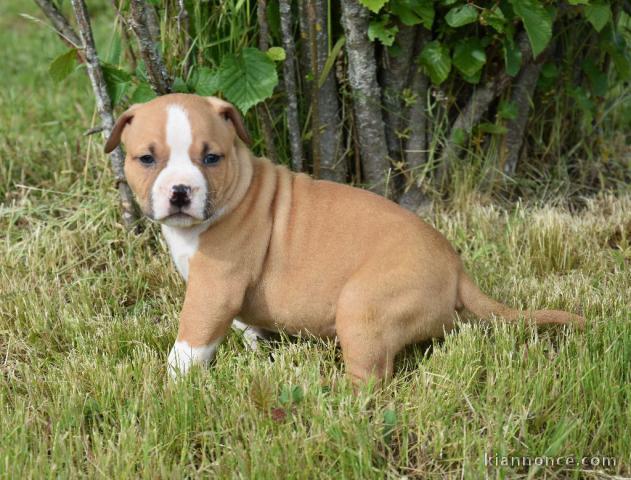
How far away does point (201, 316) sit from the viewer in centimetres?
378

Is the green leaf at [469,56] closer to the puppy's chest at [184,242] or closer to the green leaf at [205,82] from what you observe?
the green leaf at [205,82]

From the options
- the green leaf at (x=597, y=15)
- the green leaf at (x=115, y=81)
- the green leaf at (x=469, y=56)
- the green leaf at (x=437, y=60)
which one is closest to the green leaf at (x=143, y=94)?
the green leaf at (x=115, y=81)

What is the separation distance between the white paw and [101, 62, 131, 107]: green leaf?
163cm

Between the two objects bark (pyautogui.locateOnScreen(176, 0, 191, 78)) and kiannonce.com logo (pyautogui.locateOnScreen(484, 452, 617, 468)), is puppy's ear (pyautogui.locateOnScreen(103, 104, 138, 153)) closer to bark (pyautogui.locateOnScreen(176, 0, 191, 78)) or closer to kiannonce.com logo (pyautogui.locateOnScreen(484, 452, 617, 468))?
bark (pyautogui.locateOnScreen(176, 0, 191, 78))

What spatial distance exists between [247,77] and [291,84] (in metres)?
0.44

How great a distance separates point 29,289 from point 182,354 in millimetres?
1363

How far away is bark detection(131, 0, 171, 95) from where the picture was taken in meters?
4.38

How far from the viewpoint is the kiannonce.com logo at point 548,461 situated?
308 centimetres

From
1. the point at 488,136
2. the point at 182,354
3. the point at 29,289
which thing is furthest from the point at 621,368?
the point at 29,289

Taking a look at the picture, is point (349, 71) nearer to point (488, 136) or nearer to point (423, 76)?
point (423, 76)

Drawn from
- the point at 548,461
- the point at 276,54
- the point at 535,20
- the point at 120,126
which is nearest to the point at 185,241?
the point at 120,126

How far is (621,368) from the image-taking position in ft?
11.9

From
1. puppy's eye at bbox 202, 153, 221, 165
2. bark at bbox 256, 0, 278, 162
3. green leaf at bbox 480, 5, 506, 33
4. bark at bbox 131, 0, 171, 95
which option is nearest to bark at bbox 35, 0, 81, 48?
bark at bbox 131, 0, 171, 95

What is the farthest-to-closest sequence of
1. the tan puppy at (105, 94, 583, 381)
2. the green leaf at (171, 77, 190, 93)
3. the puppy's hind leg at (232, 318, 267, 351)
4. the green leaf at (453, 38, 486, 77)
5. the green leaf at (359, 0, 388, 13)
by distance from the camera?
the green leaf at (453, 38, 486, 77), the green leaf at (171, 77, 190, 93), the green leaf at (359, 0, 388, 13), the puppy's hind leg at (232, 318, 267, 351), the tan puppy at (105, 94, 583, 381)
